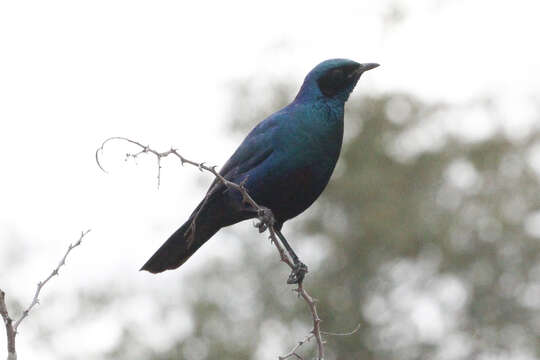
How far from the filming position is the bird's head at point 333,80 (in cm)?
629

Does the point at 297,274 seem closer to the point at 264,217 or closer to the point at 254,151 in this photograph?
the point at 264,217

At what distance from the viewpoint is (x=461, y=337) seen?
27.0 meters

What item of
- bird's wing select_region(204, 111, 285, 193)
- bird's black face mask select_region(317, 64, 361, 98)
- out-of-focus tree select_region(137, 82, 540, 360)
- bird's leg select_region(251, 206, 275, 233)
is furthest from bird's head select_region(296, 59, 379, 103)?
out-of-focus tree select_region(137, 82, 540, 360)

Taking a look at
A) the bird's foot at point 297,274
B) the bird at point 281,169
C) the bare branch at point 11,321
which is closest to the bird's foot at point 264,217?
the bird at point 281,169

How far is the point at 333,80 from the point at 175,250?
54.8 inches

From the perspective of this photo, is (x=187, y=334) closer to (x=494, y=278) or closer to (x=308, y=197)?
(x=494, y=278)

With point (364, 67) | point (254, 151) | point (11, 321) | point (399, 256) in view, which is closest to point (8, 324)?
point (11, 321)

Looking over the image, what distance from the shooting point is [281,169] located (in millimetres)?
5891

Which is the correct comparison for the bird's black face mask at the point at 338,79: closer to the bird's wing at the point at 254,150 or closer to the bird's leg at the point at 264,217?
the bird's wing at the point at 254,150

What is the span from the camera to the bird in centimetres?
586

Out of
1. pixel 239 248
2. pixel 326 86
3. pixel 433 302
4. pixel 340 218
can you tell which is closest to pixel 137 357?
pixel 239 248

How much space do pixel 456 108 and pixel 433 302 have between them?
17.3 ft

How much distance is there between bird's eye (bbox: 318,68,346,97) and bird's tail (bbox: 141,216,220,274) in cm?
104

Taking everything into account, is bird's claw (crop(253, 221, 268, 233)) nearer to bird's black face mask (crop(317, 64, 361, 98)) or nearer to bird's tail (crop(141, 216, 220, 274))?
bird's tail (crop(141, 216, 220, 274))
